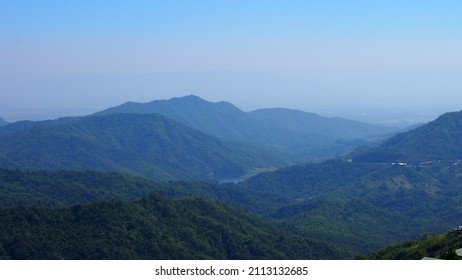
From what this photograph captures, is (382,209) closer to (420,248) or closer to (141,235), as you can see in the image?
(141,235)

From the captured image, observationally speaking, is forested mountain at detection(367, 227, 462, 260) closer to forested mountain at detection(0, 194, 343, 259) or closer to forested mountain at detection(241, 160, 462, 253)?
forested mountain at detection(0, 194, 343, 259)

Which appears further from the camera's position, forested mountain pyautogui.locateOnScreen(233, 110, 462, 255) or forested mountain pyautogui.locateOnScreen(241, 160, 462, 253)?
forested mountain pyautogui.locateOnScreen(233, 110, 462, 255)

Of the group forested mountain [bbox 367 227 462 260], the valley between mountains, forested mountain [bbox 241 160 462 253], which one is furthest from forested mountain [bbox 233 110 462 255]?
forested mountain [bbox 367 227 462 260]

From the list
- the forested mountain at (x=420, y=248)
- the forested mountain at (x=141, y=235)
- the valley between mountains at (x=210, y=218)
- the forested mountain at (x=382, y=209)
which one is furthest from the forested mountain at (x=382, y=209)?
the forested mountain at (x=420, y=248)

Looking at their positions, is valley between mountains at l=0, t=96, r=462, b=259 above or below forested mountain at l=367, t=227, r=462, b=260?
below

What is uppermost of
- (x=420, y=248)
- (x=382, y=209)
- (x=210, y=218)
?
(x=420, y=248)

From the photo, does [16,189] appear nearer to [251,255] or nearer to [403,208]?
[251,255]

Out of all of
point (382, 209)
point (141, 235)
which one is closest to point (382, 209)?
point (382, 209)

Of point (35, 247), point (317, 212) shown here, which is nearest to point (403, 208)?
point (317, 212)

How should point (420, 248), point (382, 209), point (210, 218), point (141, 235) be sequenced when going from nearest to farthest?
point (420, 248), point (141, 235), point (210, 218), point (382, 209)

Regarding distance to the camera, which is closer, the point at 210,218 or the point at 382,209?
the point at 210,218

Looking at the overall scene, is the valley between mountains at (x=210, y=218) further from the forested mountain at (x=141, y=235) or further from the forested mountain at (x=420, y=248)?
the forested mountain at (x=420, y=248)
